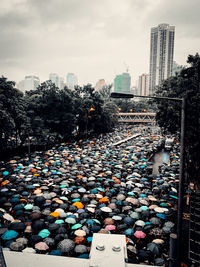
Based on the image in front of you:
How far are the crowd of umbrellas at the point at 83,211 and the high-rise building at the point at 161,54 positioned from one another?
4741 inches

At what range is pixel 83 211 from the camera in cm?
989

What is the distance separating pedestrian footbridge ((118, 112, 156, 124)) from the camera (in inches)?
2320

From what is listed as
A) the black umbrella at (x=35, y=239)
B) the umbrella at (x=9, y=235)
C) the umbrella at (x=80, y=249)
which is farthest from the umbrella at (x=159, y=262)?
the umbrella at (x=9, y=235)

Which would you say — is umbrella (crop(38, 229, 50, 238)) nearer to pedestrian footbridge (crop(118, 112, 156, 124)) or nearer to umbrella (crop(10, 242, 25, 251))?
umbrella (crop(10, 242, 25, 251))

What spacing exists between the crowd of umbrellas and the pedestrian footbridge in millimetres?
43076

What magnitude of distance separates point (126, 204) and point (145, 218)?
126cm

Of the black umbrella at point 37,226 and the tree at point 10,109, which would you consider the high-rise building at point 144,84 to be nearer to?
Result: the tree at point 10,109

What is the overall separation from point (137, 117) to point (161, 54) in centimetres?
8605

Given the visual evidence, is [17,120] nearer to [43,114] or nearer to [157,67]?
[43,114]

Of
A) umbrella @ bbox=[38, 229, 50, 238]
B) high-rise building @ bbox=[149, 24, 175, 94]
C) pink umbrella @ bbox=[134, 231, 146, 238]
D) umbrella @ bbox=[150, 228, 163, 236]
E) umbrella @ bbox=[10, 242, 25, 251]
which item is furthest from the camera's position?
high-rise building @ bbox=[149, 24, 175, 94]

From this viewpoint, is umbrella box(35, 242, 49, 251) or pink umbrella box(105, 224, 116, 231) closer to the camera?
umbrella box(35, 242, 49, 251)

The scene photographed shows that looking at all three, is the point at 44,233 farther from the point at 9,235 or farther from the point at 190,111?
the point at 190,111

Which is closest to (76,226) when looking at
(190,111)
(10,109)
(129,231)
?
(129,231)

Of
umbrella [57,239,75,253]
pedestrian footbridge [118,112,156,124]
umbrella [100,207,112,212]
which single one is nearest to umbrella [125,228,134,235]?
umbrella [100,207,112,212]
